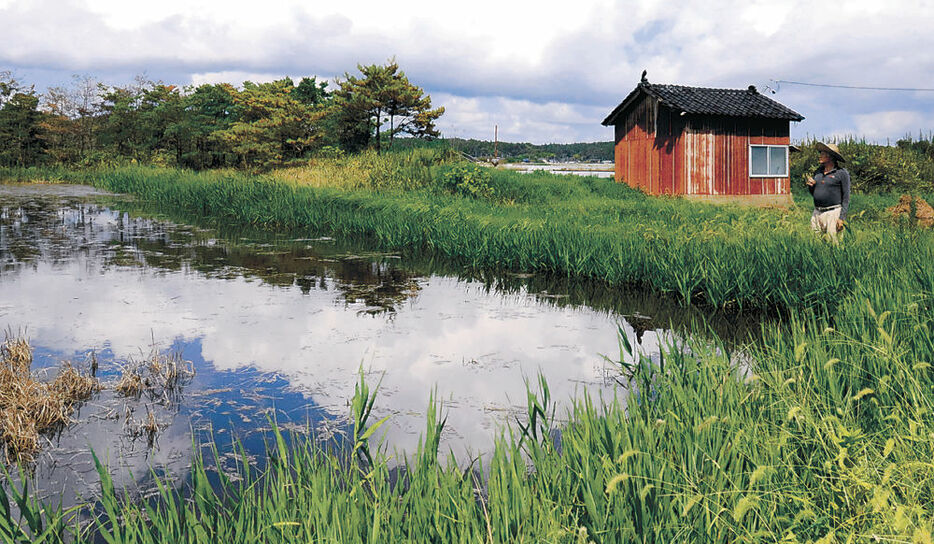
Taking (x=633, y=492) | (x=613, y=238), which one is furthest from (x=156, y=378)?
(x=613, y=238)

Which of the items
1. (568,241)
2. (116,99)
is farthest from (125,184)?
(568,241)

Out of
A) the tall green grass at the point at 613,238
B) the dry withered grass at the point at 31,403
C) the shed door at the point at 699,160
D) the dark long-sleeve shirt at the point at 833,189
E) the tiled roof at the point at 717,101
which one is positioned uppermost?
the tiled roof at the point at 717,101

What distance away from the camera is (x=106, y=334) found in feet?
23.8

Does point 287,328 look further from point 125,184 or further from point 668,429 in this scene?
point 125,184

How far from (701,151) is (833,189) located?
1487 centimetres

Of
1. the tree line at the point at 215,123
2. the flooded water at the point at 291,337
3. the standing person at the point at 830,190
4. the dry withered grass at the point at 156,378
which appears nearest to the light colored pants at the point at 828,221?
the standing person at the point at 830,190

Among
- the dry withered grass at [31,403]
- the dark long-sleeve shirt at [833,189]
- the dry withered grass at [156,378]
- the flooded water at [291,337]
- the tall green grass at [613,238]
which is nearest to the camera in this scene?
the dry withered grass at [31,403]

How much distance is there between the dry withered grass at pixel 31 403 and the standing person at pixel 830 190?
9.10m

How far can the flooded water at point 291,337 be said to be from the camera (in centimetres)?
473

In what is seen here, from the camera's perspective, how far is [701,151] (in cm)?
2409

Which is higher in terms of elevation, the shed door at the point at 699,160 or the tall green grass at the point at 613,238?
the shed door at the point at 699,160

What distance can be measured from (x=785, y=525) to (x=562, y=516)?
3.12 ft

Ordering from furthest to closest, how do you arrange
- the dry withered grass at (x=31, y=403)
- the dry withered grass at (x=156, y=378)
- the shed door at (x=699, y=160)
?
1. the shed door at (x=699, y=160)
2. the dry withered grass at (x=156, y=378)
3. the dry withered grass at (x=31, y=403)

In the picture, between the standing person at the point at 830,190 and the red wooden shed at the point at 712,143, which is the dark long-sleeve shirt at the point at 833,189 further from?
the red wooden shed at the point at 712,143
